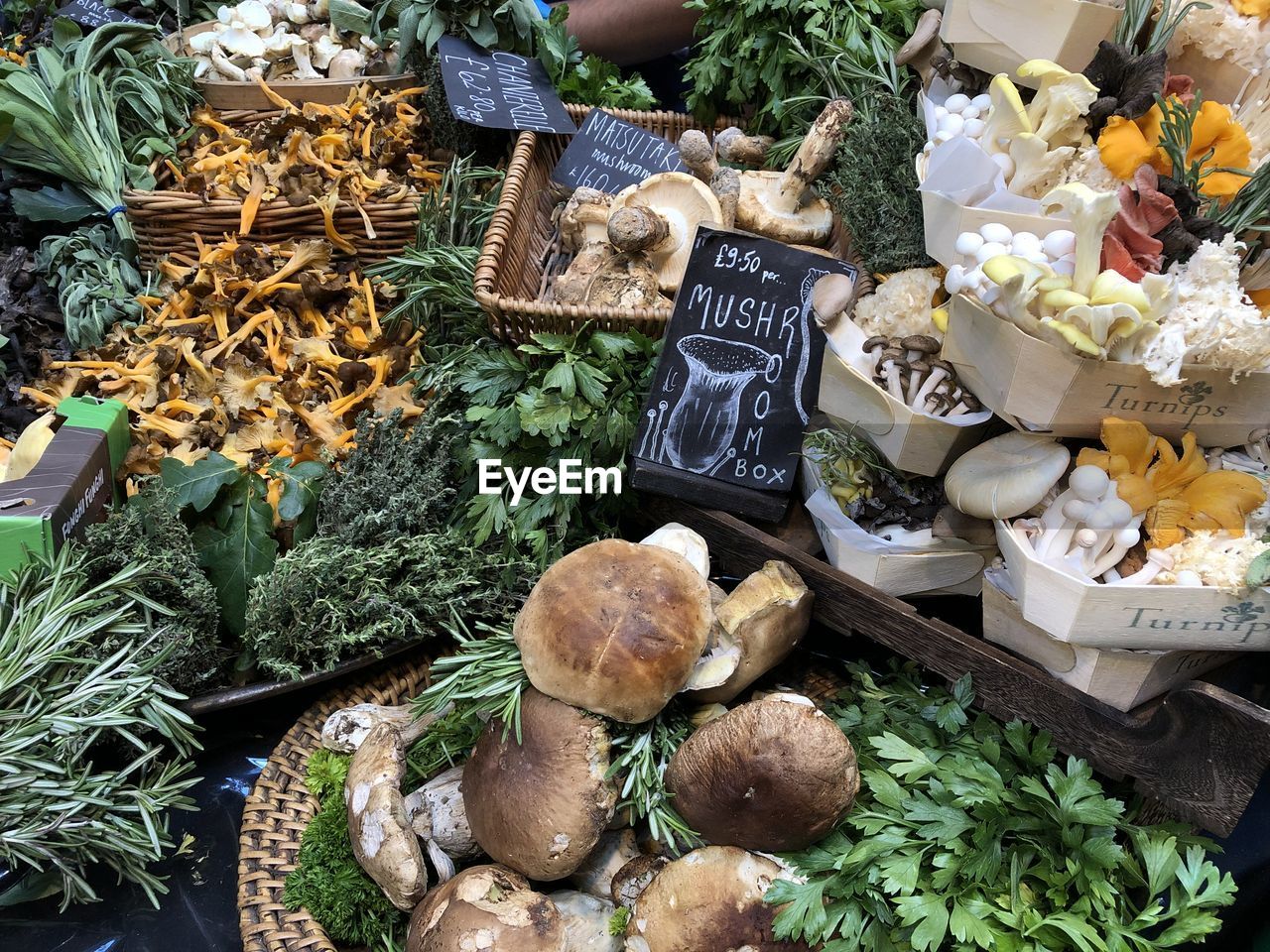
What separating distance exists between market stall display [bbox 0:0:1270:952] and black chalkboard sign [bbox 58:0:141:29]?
3.92 feet

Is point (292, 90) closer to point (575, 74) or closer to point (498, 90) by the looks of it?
point (498, 90)

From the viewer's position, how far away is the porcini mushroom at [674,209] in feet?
8.44

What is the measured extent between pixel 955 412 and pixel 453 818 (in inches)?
55.5

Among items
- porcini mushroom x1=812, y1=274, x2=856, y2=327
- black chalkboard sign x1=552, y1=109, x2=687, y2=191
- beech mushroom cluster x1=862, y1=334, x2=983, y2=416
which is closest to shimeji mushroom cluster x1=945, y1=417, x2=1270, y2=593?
beech mushroom cluster x1=862, y1=334, x2=983, y2=416

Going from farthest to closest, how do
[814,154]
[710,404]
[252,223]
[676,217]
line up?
[252,223], [676,217], [814,154], [710,404]

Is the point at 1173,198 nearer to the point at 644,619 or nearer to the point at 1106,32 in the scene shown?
the point at 1106,32

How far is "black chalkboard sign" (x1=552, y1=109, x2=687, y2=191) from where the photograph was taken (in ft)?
9.68

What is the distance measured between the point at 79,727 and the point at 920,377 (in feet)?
6.25

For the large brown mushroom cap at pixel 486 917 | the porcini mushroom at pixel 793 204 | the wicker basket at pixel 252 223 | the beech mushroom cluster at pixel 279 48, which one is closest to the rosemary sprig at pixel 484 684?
the large brown mushroom cap at pixel 486 917

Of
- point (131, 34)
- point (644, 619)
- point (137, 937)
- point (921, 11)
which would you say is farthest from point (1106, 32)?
point (131, 34)

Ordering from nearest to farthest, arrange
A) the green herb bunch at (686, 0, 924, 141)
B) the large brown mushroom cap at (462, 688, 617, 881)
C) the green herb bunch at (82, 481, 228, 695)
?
the large brown mushroom cap at (462, 688, 617, 881)
the green herb bunch at (82, 481, 228, 695)
the green herb bunch at (686, 0, 924, 141)

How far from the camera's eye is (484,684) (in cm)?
180

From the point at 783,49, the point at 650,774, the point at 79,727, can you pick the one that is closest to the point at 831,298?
the point at 650,774

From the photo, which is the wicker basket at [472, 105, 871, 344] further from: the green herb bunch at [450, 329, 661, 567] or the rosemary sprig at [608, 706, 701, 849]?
the rosemary sprig at [608, 706, 701, 849]
